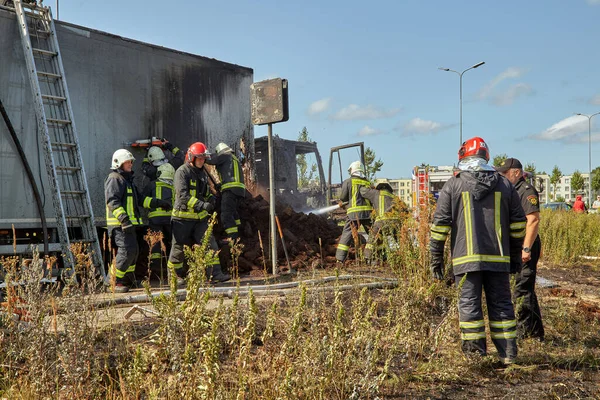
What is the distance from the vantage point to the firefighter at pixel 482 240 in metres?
4.36

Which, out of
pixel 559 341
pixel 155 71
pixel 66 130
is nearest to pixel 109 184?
pixel 66 130

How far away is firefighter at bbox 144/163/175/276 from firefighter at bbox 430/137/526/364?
478cm

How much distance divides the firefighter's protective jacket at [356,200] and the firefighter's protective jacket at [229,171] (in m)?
1.84

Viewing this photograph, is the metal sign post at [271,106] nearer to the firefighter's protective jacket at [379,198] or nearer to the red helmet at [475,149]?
the firefighter's protective jacket at [379,198]

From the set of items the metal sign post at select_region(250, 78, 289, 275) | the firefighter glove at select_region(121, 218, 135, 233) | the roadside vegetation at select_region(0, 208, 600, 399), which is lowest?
the roadside vegetation at select_region(0, 208, 600, 399)

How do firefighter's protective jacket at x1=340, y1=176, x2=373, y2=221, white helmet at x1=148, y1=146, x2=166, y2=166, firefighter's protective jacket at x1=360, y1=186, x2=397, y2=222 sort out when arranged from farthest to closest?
firefighter's protective jacket at x1=340, y1=176, x2=373, y2=221 → firefighter's protective jacket at x1=360, y1=186, x2=397, y2=222 → white helmet at x1=148, y1=146, x2=166, y2=166

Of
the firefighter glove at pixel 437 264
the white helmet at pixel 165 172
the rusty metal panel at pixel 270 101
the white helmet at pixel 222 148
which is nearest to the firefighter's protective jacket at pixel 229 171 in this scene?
the white helmet at pixel 222 148

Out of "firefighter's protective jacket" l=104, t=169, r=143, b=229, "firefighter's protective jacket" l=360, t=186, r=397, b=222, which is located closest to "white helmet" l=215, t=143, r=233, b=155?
"firefighter's protective jacket" l=104, t=169, r=143, b=229

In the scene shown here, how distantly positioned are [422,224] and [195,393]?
3.69 m

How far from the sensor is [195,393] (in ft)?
8.70

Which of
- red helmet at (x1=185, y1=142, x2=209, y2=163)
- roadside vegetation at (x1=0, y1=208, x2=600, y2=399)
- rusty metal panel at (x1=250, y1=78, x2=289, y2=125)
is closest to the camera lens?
roadside vegetation at (x1=0, y1=208, x2=600, y2=399)

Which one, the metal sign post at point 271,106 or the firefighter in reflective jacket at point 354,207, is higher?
the metal sign post at point 271,106

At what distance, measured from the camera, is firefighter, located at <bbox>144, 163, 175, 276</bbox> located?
323 inches

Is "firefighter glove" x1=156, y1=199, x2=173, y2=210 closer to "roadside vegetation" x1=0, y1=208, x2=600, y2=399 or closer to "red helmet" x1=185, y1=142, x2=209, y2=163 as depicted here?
"red helmet" x1=185, y1=142, x2=209, y2=163
